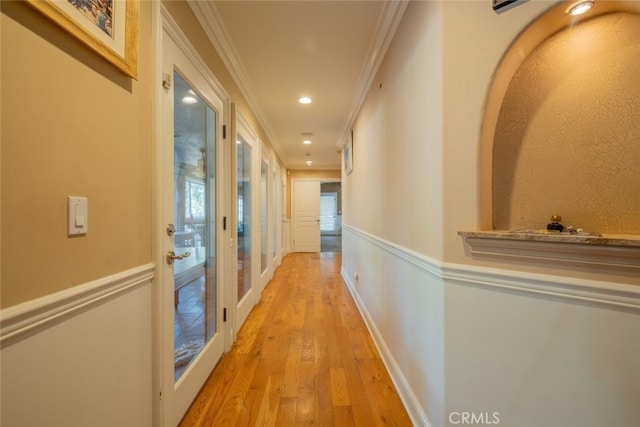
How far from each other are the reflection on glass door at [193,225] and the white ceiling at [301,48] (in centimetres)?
57

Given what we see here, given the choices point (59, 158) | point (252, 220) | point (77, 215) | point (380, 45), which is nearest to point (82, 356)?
point (77, 215)

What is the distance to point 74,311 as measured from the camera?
804mm

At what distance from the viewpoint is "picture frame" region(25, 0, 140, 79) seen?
73cm

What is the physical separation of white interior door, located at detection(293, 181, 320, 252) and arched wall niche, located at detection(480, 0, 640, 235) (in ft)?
20.7

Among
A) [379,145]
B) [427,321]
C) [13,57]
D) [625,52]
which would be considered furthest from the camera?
[379,145]

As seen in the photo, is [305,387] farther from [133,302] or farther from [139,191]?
[139,191]

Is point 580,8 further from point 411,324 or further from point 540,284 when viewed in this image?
point 411,324

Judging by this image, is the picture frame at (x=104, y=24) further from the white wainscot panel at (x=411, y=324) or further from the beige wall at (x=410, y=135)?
the white wainscot panel at (x=411, y=324)

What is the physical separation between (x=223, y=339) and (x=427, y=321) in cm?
156

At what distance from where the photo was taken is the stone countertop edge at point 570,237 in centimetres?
80

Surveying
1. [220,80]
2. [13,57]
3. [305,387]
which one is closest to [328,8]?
[220,80]

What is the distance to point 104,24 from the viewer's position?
88 centimetres

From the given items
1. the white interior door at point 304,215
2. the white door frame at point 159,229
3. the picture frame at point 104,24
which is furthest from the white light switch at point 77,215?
the white interior door at point 304,215

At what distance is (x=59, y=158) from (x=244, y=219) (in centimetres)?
229
